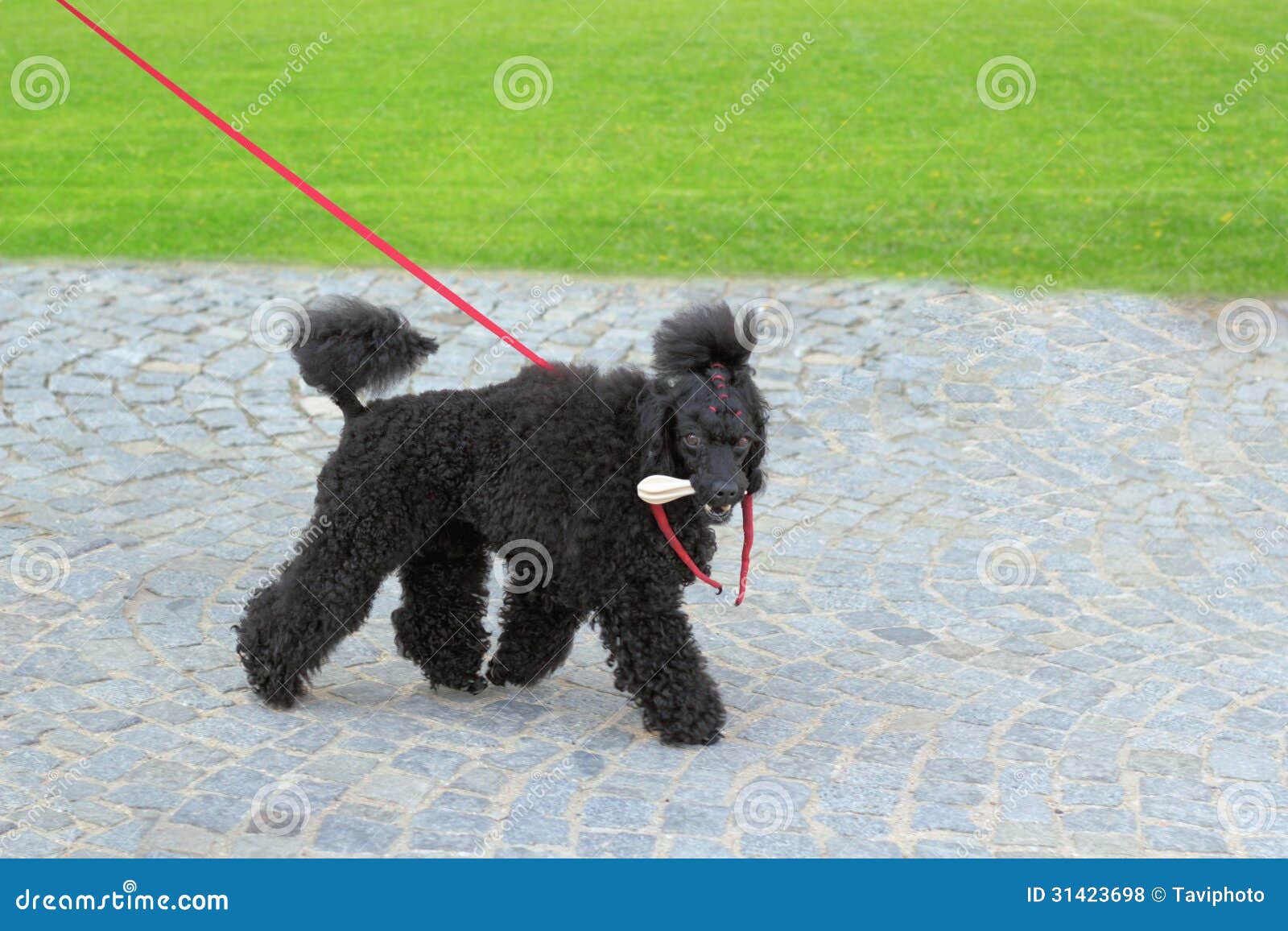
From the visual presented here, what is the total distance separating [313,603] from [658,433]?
60.7 inches

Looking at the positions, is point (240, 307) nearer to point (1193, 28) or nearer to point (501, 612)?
point (501, 612)

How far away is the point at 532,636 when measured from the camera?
5.69 metres

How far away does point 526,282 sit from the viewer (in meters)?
11.0

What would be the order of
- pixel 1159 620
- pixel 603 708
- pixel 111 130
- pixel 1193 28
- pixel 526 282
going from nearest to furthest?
pixel 603 708 < pixel 1159 620 < pixel 526 282 < pixel 111 130 < pixel 1193 28

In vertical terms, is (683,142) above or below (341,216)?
above

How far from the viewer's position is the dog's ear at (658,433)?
499 cm

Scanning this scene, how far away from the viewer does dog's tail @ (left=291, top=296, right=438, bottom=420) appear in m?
5.25

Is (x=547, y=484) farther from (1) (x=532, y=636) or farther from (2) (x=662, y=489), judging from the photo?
(1) (x=532, y=636)

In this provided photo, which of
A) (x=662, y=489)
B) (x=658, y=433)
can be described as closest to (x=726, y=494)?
(x=662, y=489)

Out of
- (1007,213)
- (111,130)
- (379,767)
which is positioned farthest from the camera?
(111,130)

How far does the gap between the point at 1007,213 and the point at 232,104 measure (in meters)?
8.56

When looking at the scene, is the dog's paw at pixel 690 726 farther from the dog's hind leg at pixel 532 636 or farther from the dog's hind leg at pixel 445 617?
the dog's hind leg at pixel 445 617

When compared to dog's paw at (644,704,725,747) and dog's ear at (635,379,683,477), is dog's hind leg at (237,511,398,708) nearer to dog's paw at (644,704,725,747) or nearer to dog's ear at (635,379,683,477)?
dog's ear at (635,379,683,477)

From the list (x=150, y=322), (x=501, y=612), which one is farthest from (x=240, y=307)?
(x=501, y=612)
